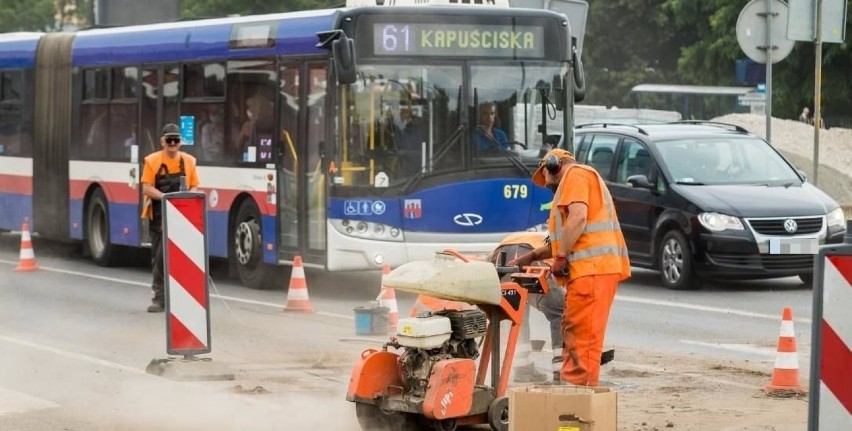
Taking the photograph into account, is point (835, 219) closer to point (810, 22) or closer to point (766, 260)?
point (766, 260)

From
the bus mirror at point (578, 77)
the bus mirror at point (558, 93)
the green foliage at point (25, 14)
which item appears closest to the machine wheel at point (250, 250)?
the bus mirror at point (558, 93)

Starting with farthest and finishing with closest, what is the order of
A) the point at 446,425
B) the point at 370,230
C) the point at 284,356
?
the point at 370,230 < the point at 284,356 < the point at 446,425

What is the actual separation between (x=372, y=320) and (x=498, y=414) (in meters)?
5.12

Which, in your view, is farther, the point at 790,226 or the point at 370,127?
the point at 790,226

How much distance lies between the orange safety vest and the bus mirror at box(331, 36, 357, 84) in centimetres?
736

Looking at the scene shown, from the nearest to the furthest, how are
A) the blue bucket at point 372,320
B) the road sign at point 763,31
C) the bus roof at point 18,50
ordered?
1. the blue bucket at point 372,320
2. the road sign at point 763,31
3. the bus roof at point 18,50

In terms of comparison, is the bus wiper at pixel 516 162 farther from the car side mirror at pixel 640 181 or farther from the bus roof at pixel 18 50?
the bus roof at pixel 18 50

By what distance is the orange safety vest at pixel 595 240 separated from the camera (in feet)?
32.3

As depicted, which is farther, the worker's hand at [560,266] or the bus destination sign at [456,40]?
the bus destination sign at [456,40]

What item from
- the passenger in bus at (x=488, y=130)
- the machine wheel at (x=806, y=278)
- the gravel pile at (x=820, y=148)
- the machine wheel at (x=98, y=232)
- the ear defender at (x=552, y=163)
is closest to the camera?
the ear defender at (x=552, y=163)

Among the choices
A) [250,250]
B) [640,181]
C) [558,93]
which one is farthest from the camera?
[640,181]

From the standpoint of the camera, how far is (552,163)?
9.97 meters

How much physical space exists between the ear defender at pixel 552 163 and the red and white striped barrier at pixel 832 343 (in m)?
3.95

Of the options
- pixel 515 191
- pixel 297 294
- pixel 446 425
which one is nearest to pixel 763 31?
pixel 515 191
